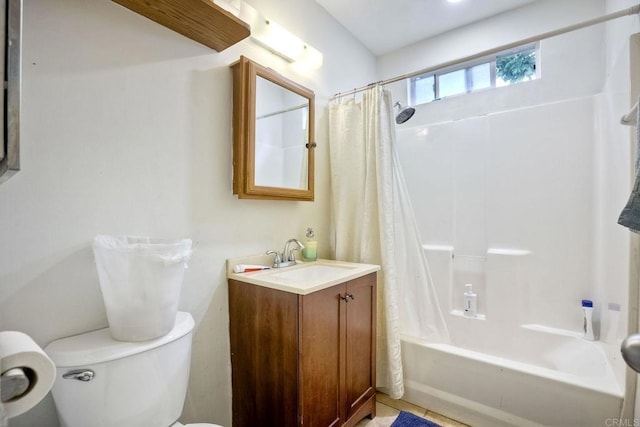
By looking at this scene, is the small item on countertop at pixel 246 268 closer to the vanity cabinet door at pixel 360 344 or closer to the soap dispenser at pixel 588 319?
the vanity cabinet door at pixel 360 344

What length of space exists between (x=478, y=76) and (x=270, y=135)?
1891mm

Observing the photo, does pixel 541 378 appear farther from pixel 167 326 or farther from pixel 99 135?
pixel 99 135

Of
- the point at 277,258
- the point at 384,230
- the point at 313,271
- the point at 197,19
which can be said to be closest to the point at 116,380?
the point at 277,258

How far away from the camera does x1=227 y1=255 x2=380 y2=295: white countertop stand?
4.07 feet

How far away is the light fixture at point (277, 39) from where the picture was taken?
1508mm

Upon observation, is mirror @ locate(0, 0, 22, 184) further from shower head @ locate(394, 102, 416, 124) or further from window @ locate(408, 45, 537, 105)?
window @ locate(408, 45, 537, 105)

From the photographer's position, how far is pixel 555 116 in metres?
1.97

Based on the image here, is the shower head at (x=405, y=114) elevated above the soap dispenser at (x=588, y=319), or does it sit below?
above

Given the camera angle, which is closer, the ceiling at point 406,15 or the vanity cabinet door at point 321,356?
the vanity cabinet door at point 321,356

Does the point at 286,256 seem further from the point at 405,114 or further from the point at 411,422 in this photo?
the point at 405,114

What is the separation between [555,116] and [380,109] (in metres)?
1.21

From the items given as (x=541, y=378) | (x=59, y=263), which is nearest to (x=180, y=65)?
(x=59, y=263)

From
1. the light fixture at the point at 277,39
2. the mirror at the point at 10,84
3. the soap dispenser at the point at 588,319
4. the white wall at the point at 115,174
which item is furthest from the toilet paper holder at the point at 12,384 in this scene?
the soap dispenser at the point at 588,319

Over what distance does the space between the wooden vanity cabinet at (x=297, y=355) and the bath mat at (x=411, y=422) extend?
0.67 ft
